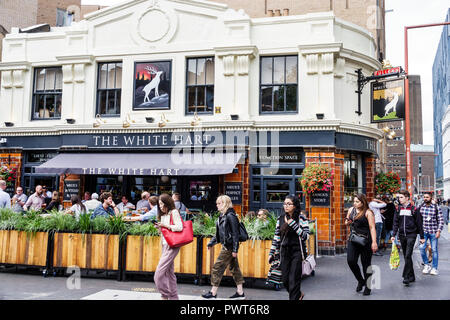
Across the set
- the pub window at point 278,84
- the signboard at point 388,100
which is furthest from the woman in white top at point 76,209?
the signboard at point 388,100

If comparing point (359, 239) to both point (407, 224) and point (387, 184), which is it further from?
point (387, 184)

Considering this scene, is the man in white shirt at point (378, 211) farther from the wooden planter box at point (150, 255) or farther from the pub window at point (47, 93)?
the pub window at point (47, 93)

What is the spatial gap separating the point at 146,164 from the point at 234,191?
3113 millimetres

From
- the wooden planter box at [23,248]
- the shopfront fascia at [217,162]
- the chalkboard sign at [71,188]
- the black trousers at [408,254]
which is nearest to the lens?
the black trousers at [408,254]

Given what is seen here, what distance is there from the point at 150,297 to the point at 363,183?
10189 mm

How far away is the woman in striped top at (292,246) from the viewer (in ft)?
20.1

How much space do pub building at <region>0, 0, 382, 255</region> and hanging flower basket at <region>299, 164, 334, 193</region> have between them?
44cm

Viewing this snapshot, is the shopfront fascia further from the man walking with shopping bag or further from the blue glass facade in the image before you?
the blue glass facade

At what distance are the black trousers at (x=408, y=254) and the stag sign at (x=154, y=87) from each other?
9.30m

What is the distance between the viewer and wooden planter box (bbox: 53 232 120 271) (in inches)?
341

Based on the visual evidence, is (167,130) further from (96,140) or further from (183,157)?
(96,140)

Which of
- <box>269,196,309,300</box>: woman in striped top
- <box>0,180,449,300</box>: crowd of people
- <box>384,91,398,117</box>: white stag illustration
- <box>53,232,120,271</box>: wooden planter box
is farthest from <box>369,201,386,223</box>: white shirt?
<box>53,232,120,271</box>: wooden planter box

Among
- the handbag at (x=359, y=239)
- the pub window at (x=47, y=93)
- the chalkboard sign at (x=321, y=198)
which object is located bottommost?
the handbag at (x=359, y=239)

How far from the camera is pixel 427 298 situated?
24.1 ft
